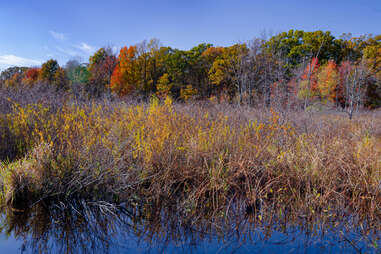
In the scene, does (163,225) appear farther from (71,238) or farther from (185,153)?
(185,153)

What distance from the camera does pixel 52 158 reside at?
3.42m

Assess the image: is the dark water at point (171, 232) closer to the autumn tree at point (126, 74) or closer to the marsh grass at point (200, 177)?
the marsh grass at point (200, 177)

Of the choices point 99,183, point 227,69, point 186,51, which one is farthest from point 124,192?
point 186,51

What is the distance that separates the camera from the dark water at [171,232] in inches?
96.7

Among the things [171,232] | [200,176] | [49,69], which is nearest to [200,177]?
[200,176]

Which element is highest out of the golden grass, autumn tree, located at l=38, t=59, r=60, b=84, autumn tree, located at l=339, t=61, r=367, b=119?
autumn tree, located at l=38, t=59, r=60, b=84

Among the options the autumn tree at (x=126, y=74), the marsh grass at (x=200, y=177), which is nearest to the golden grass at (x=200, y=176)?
the marsh grass at (x=200, y=177)

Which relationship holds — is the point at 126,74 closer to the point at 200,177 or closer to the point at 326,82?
the point at 326,82

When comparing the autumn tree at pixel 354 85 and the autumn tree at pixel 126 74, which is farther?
the autumn tree at pixel 126 74

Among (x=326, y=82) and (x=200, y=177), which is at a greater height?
(x=326, y=82)

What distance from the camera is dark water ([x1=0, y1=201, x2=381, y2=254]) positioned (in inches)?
96.7

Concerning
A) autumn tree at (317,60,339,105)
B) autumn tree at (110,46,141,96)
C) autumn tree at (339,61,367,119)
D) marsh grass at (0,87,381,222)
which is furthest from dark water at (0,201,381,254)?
autumn tree at (110,46,141,96)

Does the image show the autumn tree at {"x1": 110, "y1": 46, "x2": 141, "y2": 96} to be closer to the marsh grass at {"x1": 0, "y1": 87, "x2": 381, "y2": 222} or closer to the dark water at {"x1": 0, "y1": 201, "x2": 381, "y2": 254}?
the marsh grass at {"x1": 0, "y1": 87, "x2": 381, "y2": 222}

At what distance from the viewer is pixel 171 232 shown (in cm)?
269
